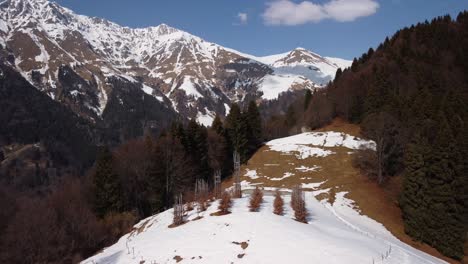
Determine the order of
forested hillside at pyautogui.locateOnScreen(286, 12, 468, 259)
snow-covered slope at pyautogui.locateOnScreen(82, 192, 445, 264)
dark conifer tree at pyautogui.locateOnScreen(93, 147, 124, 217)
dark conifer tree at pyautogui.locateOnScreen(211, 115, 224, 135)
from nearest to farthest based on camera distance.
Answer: snow-covered slope at pyautogui.locateOnScreen(82, 192, 445, 264) < forested hillside at pyautogui.locateOnScreen(286, 12, 468, 259) < dark conifer tree at pyautogui.locateOnScreen(93, 147, 124, 217) < dark conifer tree at pyautogui.locateOnScreen(211, 115, 224, 135)

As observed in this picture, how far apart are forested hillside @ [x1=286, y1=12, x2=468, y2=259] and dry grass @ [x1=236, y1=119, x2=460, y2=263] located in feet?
5.78

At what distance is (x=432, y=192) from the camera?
128 feet

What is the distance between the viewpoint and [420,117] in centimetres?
5772

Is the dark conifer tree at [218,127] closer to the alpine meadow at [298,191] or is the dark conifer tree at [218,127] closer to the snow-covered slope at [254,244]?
the alpine meadow at [298,191]

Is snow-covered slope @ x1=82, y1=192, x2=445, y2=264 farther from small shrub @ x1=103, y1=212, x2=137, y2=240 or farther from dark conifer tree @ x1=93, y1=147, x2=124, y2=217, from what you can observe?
dark conifer tree @ x1=93, y1=147, x2=124, y2=217

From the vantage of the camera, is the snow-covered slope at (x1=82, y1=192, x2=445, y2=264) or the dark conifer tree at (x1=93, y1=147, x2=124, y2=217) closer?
the snow-covered slope at (x1=82, y1=192, x2=445, y2=264)

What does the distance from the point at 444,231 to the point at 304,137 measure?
45.4 metres

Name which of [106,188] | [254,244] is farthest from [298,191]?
[106,188]

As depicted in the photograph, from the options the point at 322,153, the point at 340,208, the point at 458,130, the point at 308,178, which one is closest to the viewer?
the point at 340,208

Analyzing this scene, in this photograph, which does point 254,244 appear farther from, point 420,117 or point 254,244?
point 420,117

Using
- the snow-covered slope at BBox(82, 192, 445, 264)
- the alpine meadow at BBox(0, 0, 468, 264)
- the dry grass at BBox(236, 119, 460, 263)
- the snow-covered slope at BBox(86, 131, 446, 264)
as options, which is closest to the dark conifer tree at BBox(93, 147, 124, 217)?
the alpine meadow at BBox(0, 0, 468, 264)

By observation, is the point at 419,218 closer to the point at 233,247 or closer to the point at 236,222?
the point at 236,222

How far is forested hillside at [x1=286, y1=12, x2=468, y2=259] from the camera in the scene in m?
38.7

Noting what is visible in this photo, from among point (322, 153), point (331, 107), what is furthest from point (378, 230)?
point (331, 107)
